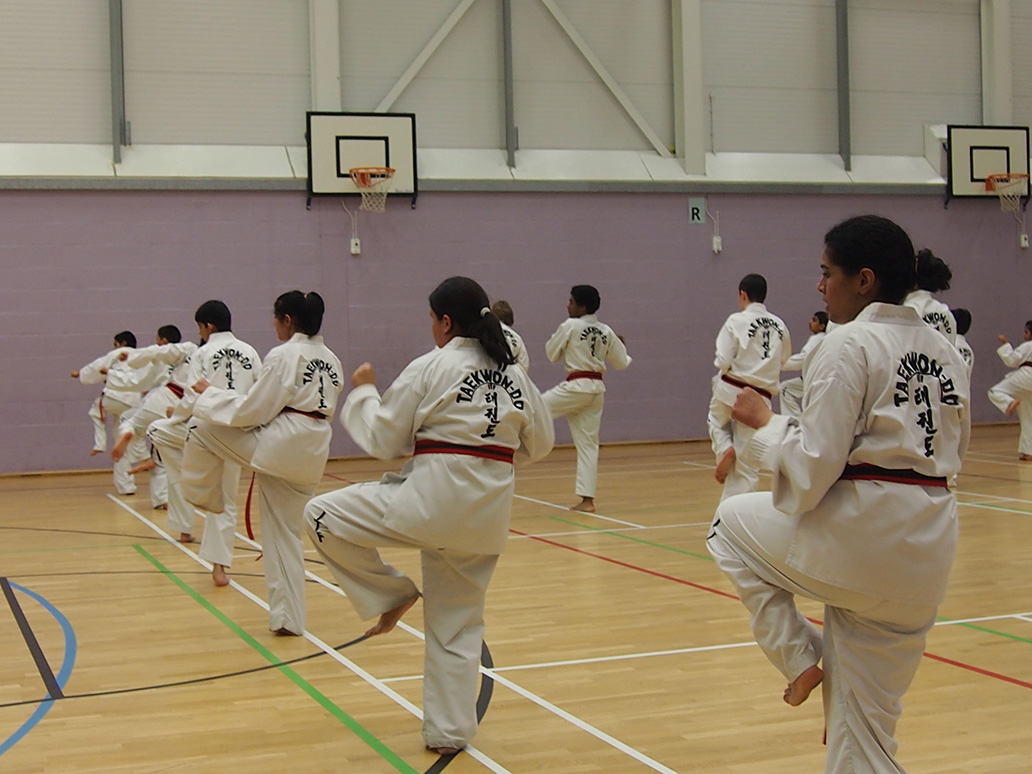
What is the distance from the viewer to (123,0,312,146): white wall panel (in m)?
14.0

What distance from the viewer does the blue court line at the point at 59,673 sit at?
4332 mm

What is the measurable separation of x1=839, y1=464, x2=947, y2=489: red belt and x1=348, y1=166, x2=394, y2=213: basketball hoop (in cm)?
1201

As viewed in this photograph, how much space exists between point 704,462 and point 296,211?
5.92 m

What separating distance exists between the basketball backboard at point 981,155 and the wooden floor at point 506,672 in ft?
29.4

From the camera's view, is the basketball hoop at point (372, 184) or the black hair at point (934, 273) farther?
the basketball hoop at point (372, 184)

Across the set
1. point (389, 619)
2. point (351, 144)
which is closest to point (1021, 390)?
point (351, 144)

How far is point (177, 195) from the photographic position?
14.0 meters

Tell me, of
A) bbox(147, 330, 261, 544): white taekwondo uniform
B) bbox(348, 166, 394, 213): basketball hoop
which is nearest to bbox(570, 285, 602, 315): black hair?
bbox(147, 330, 261, 544): white taekwondo uniform

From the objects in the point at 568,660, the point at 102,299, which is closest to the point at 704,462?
the point at 102,299

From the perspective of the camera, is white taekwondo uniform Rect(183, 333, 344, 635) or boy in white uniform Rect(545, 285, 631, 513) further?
boy in white uniform Rect(545, 285, 631, 513)

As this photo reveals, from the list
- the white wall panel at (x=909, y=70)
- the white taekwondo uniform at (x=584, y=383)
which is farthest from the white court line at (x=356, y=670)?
the white wall panel at (x=909, y=70)

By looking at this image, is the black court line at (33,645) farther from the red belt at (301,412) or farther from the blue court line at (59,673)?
the red belt at (301,412)

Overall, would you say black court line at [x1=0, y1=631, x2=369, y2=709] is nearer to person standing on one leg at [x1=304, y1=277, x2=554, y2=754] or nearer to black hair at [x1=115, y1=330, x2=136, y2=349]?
person standing on one leg at [x1=304, y1=277, x2=554, y2=754]

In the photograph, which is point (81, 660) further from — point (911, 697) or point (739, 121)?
point (739, 121)
